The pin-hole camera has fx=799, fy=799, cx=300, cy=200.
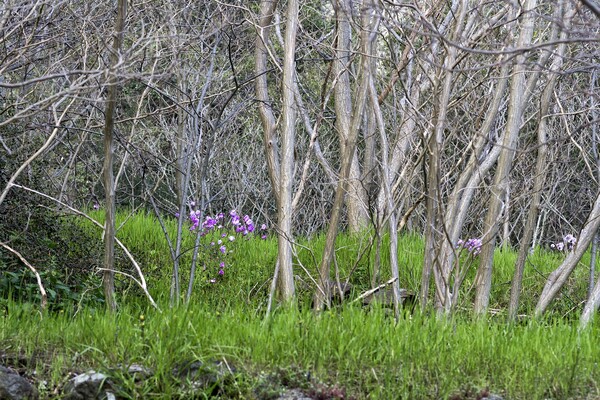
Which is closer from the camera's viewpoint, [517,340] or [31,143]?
[517,340]

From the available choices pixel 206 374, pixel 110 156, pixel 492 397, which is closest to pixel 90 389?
pixel 206 374

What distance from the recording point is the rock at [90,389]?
3.68 m

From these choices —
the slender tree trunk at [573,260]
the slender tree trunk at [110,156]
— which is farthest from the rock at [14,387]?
the slender tree trunk at [573,260]

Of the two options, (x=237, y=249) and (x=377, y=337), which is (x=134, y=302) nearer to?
(x=237, y=249)

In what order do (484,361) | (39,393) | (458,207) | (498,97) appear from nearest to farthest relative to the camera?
(39,393) → (484,361) → (498,97) → (458,207)

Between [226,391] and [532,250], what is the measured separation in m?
5.18

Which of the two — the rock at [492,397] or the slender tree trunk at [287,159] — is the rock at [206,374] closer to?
the rock at [492,397]

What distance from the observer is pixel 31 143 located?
253 inches

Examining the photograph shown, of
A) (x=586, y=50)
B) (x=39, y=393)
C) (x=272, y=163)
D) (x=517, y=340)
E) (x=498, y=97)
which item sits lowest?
(x=39, y=393)

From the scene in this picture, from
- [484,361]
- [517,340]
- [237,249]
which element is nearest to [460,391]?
[484,361]

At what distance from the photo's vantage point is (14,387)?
12.0 feet

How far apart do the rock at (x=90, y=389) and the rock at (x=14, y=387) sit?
16 centimetres

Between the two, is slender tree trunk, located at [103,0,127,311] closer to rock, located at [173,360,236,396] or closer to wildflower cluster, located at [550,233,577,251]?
rock, located at [173,360,236,396]

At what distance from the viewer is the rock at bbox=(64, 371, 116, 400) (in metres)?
3.68
